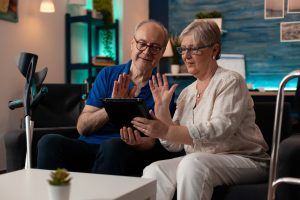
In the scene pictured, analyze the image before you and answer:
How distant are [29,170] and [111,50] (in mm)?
3630

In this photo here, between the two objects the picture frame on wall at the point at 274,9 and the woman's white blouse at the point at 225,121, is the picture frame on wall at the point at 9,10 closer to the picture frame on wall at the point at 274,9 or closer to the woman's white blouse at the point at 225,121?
the woman's white blouse at the point at 225,121

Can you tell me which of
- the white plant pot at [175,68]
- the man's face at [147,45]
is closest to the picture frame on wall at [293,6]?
the white plant pot at [175,68]

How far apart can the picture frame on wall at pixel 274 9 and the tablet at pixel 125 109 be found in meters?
3.90

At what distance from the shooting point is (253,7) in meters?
5.41

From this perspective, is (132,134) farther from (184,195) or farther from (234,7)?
(234,7)

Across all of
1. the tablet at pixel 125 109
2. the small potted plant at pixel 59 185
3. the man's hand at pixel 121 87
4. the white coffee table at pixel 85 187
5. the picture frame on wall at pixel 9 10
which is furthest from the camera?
the picture frame on wall at pixel 9 10

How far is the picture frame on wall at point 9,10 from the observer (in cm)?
398

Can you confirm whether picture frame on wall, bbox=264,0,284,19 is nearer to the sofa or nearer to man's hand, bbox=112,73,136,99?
the sofa

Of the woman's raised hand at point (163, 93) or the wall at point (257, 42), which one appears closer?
the woman's raised hand at point (163, 93)

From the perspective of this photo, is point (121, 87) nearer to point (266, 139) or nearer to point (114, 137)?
point (114, 137)

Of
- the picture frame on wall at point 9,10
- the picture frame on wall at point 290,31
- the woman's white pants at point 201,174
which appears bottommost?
the woman's white pants at point 201,174

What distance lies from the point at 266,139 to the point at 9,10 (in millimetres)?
2806

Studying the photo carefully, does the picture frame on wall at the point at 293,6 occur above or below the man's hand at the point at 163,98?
above

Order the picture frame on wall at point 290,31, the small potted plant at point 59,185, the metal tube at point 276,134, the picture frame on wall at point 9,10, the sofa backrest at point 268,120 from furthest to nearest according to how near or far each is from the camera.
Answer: the picture frame on wall at point 290,31
the picture frame on wall at point 9,10
the sofa backrest at point 268,120
the metal tube at point 276,134
the small potted plant at point 59,185
